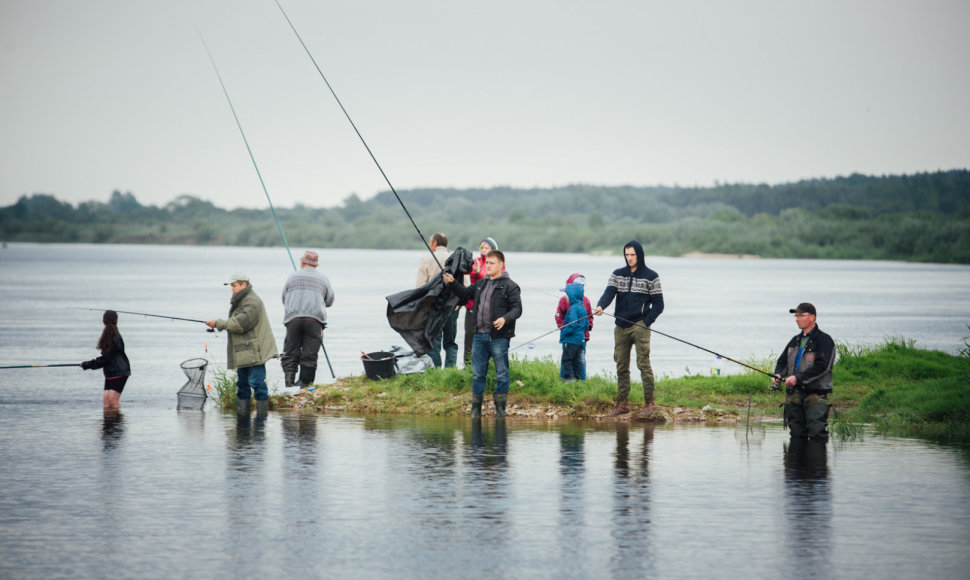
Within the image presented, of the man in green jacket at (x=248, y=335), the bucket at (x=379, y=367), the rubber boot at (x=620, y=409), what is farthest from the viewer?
the bucket at (x=379, y=367)

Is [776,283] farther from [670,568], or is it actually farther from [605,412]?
[670,568]

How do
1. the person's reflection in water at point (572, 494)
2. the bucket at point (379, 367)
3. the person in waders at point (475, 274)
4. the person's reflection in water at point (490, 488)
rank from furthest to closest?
the bucket at point (379, 367) < the person in waders at point (475, 274) < the person's reflection in water at point (490, 488) < the person's reflection in water at point (572, 494)

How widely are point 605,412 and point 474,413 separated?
5.26 feet

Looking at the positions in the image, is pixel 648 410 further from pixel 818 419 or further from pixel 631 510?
pixel 631 510

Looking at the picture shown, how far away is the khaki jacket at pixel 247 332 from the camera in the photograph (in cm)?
1295

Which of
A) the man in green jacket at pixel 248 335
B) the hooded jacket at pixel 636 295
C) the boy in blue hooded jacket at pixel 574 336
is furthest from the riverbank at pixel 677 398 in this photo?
the hooded jacket at pixel 636 295

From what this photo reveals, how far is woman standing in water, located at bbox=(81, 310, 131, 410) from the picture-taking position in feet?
45.0

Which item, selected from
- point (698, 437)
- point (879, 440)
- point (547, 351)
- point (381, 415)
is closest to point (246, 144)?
point (381, 415)

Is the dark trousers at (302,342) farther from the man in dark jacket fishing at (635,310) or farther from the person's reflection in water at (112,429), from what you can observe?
the man in dark jacket fishing at (635,310)

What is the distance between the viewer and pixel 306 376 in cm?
1455

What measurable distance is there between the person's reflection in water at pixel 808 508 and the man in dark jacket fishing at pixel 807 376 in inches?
7.9

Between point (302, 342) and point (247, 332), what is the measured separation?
146 cm

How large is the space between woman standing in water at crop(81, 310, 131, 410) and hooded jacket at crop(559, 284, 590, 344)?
18.5ft

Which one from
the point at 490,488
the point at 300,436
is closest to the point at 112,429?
the point at 300,436
